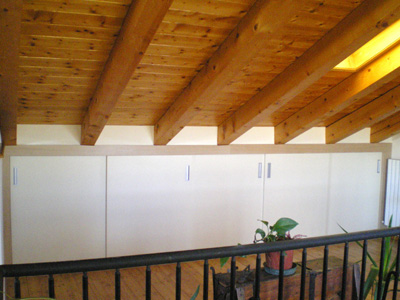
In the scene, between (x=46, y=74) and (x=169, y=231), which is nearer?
(x=46, y=74)

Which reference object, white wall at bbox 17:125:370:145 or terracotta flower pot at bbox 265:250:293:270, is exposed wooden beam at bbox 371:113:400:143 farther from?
terracotta flower pot at bbox 265:250:293:270

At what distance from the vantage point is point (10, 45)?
2.03 metres

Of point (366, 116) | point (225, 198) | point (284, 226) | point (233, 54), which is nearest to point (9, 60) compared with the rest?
point (233, 54)

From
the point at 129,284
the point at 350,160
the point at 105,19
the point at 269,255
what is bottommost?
the point at 129,284

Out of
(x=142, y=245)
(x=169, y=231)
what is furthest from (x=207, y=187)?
(x=142, y=245)

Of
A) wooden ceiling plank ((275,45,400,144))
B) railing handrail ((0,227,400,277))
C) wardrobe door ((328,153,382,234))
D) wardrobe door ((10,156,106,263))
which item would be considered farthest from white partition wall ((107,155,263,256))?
railing handrail ((0,227,400,277))

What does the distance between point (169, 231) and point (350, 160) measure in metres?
2.54

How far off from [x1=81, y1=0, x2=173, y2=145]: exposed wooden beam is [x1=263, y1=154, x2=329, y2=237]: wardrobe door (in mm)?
2257

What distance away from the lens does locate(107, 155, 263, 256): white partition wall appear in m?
3.97

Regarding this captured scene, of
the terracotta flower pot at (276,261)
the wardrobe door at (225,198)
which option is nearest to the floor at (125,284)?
the wardrobe door at (225,198)

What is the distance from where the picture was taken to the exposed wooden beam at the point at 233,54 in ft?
7.00

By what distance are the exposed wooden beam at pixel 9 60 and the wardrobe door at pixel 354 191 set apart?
12.2 feet

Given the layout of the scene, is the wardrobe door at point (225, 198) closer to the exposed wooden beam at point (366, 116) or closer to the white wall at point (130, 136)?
the white wall at point (130, 136)

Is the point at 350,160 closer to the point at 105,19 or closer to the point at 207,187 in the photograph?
the point at 207,187
